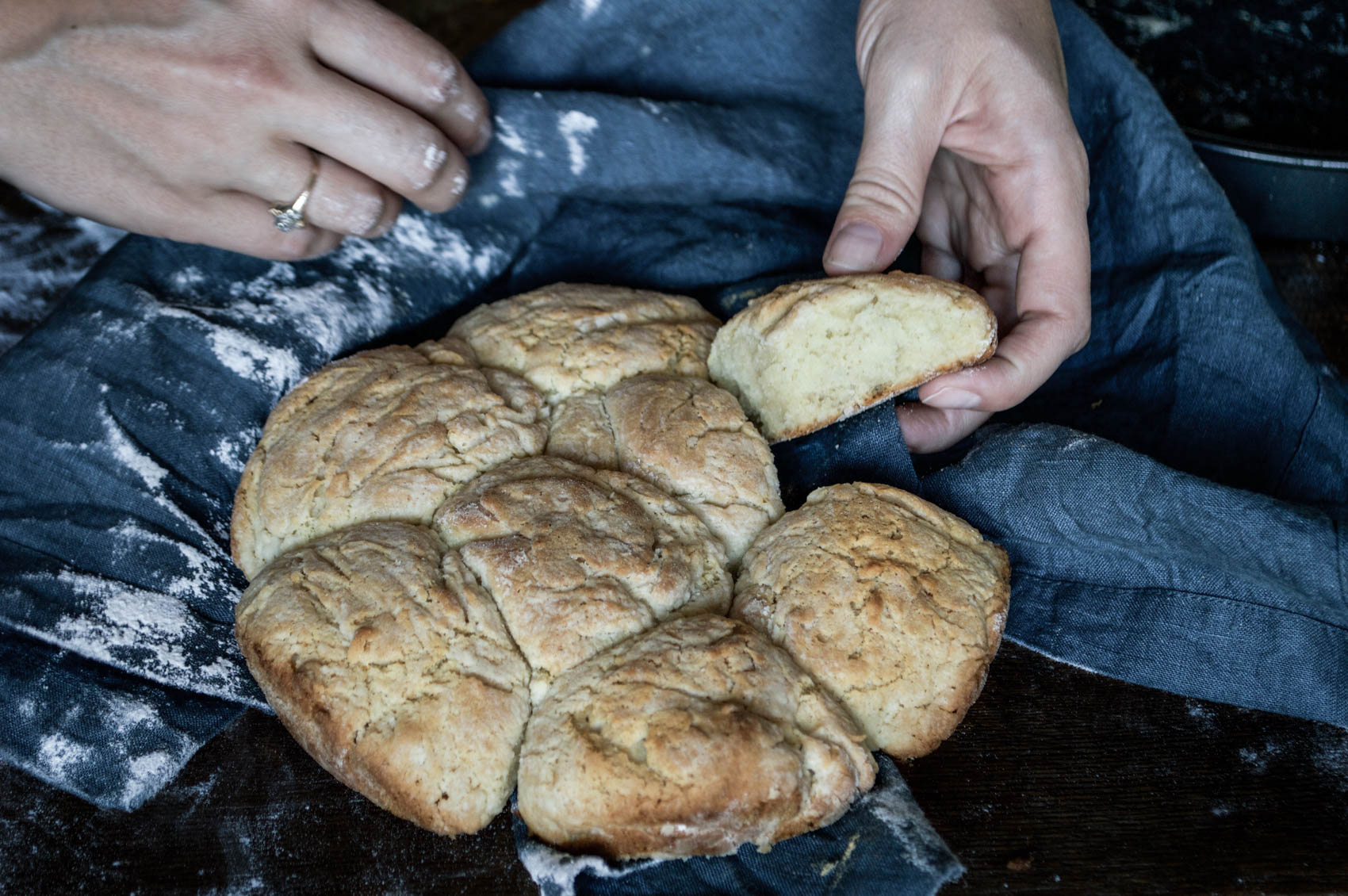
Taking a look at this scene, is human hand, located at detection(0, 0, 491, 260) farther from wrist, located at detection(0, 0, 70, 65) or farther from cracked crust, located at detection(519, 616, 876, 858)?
cracked crust, located at detection(519, 616, 876, 858)

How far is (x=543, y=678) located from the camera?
4.73ft

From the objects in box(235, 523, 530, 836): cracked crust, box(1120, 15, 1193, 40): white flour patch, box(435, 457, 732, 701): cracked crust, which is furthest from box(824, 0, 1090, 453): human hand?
box(1120, 15, 1193, 40): white flour patch

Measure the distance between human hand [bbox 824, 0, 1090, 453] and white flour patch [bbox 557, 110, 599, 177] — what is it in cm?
75

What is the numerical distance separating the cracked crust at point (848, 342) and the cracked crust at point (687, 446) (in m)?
0.11

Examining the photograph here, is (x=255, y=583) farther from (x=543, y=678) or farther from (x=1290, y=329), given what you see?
(x=1290, y=329)

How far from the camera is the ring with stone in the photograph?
2043 millimetres

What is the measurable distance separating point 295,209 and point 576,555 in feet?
3.62

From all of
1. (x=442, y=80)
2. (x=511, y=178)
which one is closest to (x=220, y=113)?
(x=442, y=80)

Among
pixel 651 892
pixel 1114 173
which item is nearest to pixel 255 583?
pixel 651 892

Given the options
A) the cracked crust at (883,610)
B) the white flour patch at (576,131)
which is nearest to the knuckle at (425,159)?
the white flour patch at (576,131)

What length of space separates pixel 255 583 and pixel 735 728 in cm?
85

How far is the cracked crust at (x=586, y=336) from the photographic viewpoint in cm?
191

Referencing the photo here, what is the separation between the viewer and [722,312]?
2363mm

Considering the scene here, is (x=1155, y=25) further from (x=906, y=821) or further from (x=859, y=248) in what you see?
(x=906, y=821)
